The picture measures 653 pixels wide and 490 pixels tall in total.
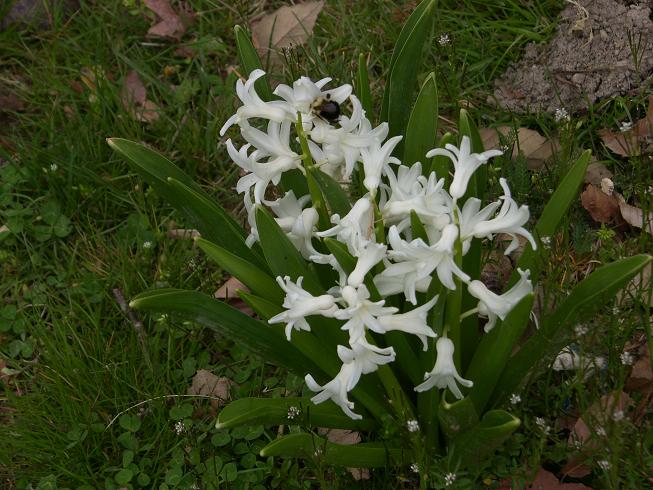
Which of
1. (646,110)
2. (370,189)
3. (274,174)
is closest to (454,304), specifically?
(370,189)

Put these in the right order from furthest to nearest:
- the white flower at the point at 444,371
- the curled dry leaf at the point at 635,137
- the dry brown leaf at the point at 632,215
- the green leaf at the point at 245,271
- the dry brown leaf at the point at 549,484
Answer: the curled dry leaf at the point at 635,137 → the dry brown leaf at the point at 632,215 → the dry brown leaf at the point at 549,484 → the green leaf at the point at 245,271 → the white flower at the point at 444,371

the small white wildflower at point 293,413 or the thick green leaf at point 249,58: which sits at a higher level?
the thick green leaf at point 249,58

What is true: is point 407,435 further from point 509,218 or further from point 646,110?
point 646,110

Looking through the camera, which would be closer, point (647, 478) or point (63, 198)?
point (647, 478)

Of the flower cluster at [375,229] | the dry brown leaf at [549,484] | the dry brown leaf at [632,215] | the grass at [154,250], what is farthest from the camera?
the dry brown leaf at [632,215]

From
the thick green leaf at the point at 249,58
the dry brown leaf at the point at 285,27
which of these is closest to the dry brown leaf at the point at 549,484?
the thick green leaf at the point at 249,58

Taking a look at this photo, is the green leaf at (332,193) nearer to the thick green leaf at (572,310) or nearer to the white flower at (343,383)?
the white flower at (343,383)

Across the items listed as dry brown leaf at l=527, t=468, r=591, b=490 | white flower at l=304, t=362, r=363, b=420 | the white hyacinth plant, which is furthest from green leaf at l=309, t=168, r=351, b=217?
dry brown leaf at l=527, t=468, r=591, b=490
